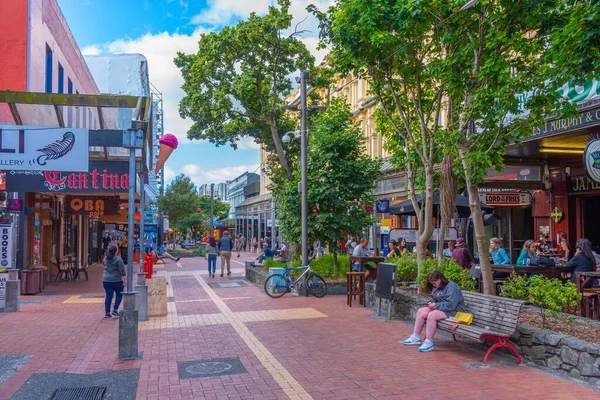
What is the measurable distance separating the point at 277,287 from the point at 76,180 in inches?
239

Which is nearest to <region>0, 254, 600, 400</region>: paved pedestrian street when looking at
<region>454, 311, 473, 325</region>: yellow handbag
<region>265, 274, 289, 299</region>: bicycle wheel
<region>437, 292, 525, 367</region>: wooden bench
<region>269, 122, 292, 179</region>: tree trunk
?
<region>437, 292, 525, 367</region>: wooden bench

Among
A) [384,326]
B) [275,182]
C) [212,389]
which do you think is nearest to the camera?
[212,389]

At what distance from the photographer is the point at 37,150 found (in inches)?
376

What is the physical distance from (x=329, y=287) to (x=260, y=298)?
2109 mm

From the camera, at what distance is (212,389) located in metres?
6.70

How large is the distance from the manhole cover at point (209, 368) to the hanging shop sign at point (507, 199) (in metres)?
12.5

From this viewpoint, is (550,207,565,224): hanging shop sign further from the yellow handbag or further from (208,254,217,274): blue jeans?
(208,254,217,274): blue jeans

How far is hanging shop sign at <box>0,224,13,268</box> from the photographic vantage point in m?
13.5

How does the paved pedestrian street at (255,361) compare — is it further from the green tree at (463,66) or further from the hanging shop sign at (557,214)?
the hanging shop sign at (557,214)

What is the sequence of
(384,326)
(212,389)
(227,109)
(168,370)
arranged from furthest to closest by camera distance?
1. (227,109)
2. (384,326)
3. (168,370)
4. (212,389)

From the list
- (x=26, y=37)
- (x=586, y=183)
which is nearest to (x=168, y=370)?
(x=26, y=37)

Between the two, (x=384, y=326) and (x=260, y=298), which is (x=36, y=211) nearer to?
(x=260, y=298)

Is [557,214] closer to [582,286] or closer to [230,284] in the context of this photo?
[582,286]

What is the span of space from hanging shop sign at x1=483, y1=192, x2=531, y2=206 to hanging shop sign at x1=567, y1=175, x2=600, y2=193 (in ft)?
5.18
